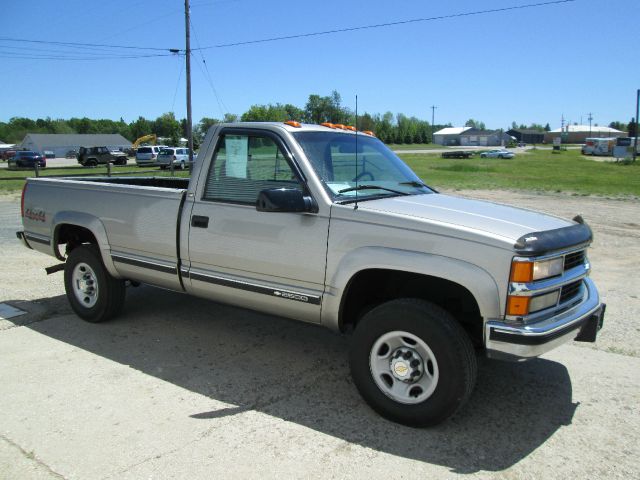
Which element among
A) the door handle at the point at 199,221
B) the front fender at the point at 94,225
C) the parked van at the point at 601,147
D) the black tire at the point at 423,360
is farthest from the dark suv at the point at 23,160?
the parked van at the point at 601,147

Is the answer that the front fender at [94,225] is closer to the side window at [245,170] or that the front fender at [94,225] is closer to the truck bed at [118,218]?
the truck bed at [118,218]

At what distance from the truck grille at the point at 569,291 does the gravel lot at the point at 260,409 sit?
31.8 inches

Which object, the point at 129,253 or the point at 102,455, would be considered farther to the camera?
the point at 129,253

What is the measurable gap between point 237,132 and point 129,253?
60.4 inches

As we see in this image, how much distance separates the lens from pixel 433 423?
3365 millimetres

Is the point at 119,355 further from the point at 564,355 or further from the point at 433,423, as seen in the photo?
the point at 564,355

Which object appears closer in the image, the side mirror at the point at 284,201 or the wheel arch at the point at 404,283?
the wheel arch at the point at 404,283

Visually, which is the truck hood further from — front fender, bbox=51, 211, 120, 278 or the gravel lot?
front fender, bbox=51, 211, 120, 278

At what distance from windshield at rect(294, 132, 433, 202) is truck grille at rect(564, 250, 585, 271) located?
1.27 meters

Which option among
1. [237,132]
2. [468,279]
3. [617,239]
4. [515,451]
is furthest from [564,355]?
[617,239]

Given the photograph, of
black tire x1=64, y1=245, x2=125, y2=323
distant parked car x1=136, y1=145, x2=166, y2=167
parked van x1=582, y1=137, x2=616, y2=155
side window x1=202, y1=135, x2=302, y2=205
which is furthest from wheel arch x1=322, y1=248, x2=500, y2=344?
parked van x1=582, y1=137, x2=616, y2=155

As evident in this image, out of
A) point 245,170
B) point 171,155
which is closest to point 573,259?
point 245,170

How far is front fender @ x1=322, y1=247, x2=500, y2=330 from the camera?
3104 millimetres

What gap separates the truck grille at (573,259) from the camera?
3438 millimetres
